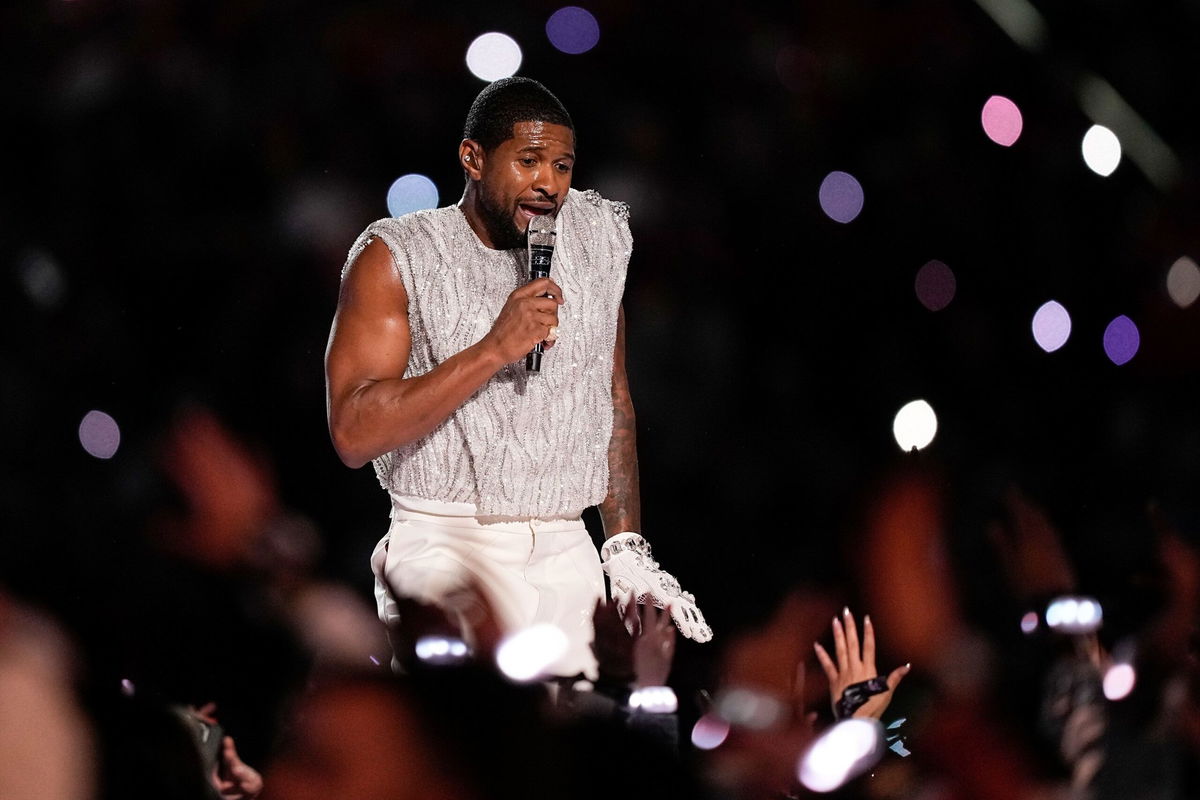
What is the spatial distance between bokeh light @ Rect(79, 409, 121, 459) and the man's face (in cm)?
93

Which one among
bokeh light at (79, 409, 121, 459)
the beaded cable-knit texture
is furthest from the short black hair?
bokeh light at (79, 409, 121, 459)

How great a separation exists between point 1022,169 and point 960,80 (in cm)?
21

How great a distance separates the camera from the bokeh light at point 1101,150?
214 centimetres

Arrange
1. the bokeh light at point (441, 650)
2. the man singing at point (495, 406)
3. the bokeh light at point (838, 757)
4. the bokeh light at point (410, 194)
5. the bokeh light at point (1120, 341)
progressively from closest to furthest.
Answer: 1. the bokeh light at point (838, 757)
2. the bokeh light at point (441, 650)
3. the man singing at point (495, 406)
4. the bokeh light at point (410, 194)
5. the bokeh light at point (1120, 341)

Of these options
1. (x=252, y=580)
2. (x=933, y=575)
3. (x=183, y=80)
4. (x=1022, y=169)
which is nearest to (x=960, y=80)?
(x=1022, y=169)

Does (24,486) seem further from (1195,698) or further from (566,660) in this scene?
(1195,698)

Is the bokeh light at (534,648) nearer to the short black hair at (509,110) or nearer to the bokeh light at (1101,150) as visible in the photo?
the short black hair at (509,110)

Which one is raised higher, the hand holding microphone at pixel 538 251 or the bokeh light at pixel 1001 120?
the bokeh light at pixel 1001 120

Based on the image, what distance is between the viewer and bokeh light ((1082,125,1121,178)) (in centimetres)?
214

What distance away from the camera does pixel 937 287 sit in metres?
2.25

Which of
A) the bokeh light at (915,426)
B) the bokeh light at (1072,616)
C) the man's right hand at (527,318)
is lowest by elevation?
the bokeh light at (1072,616)

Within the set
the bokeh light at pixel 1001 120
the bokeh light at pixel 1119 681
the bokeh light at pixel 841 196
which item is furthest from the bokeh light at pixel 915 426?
the bokeh light at pixel 1119 681

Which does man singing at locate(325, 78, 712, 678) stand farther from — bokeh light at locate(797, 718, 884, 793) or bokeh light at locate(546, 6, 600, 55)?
bokeh light at locate(546, 6, 600, 55)

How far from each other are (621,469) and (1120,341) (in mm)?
1243
